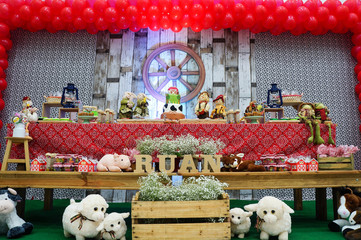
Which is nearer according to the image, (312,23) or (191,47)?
(312,23)

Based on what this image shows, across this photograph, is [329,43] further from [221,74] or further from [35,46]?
[35,46]

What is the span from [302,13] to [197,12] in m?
1.50

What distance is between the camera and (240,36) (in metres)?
5.05

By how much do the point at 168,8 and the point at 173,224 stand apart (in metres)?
3.16

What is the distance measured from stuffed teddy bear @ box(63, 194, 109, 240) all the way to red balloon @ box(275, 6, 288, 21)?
354 centimetres

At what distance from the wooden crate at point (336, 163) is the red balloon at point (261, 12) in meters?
2.38

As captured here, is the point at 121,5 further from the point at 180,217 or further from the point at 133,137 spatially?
the point at 180,217

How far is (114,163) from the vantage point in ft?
9.07

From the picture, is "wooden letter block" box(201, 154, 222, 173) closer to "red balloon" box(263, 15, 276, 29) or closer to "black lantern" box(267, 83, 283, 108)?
"black lantern" box(267, 83, 283, 108)

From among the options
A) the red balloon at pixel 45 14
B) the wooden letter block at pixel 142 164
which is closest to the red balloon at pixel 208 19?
the red balloon at pixel 45 14

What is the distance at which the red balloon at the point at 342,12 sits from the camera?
4.36 meters

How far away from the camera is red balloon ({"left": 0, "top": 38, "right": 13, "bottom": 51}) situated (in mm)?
4582

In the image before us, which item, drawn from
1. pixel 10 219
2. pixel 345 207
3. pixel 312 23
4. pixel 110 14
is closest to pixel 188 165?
pixel 345 207

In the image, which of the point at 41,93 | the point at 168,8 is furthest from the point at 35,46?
the point at 168,8
